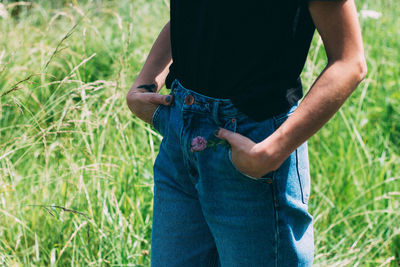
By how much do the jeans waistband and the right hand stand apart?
0.11 m

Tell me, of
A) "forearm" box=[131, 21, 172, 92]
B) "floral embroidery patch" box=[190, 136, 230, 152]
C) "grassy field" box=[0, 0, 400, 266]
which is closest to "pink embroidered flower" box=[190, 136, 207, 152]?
"floral embroidery patch" box=[190, 136, 230, 152]

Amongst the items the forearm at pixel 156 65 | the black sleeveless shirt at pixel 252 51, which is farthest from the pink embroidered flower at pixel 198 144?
the forearm at pixel 156 65

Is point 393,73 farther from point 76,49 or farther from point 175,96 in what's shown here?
point 175,96

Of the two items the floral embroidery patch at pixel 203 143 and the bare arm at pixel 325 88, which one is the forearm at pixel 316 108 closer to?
the bare arm at pixel 325 88

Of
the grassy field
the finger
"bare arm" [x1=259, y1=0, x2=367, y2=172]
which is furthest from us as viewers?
the grassy field

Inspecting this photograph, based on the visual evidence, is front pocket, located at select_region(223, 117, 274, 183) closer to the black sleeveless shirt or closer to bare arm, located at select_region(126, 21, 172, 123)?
the black sleeveless shirt

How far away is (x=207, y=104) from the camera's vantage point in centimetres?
113

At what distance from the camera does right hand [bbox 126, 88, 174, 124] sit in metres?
1.32

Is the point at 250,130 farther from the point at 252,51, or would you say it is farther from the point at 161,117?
the point at 161,117

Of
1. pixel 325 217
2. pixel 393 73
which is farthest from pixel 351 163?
pixel 393 73

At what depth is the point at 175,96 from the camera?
4.13 feet

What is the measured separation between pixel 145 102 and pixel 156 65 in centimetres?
16

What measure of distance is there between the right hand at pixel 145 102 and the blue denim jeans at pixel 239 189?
8 centimetres

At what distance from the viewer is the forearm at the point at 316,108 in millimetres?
990
